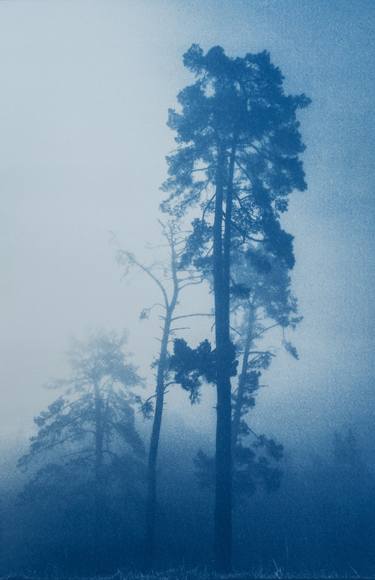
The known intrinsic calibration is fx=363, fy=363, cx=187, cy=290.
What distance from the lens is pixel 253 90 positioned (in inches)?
449

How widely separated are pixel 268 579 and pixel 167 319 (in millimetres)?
8556

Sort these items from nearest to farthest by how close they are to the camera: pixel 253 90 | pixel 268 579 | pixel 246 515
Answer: pixel 268 579 → pixel 253 90 → pixel 246 515

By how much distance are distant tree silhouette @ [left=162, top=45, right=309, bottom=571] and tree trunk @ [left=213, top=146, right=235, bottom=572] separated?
35 millimetres

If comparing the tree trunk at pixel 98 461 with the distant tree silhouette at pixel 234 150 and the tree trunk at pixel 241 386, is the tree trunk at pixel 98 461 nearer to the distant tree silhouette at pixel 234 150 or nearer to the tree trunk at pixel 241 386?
the tree trunk at pixel 241 386

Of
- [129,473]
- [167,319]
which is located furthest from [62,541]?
[167,319]

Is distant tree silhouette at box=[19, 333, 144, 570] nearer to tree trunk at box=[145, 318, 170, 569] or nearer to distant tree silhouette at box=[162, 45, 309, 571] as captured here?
tree trunk at box=[145, 318, 170, 569]

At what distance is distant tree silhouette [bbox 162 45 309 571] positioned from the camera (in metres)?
10.9

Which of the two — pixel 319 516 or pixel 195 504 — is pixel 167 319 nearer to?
pixel 195 504

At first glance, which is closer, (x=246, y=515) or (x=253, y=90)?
(x=253, y=90)

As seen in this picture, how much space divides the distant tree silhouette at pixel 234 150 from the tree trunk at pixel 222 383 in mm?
35

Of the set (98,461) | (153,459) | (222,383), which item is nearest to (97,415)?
(98,461)

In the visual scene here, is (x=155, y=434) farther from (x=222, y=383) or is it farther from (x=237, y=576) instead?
(x=237, y=576)

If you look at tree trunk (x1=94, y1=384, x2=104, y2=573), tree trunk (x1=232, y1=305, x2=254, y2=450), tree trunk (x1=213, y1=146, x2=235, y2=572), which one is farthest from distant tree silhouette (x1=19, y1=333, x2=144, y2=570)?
tree trunk (x1=213, y1=146, x2=235, y2=572)

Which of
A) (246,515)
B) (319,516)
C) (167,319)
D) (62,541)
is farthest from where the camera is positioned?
(319,516)
